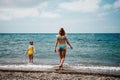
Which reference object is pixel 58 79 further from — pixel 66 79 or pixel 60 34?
pixel 60 34

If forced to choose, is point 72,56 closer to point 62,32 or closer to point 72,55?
point 72,55

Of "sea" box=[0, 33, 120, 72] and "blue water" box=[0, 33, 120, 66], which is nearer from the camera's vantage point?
"sea" box=[0, 33, 120, 72]

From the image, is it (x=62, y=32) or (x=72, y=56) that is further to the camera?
(x=72, y=56)

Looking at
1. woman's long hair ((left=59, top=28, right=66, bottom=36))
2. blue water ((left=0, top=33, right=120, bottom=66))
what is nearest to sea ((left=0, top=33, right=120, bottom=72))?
blue water ((left=0, top=33, right=120, bottom=66))

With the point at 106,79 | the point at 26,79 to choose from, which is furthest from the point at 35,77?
the point at 106,79

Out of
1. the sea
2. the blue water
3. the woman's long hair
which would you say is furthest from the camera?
the blue water

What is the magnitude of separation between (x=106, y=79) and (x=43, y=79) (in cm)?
260

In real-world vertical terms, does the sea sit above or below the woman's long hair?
below

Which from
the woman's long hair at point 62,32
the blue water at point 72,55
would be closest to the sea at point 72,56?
the blue water at point 72,55

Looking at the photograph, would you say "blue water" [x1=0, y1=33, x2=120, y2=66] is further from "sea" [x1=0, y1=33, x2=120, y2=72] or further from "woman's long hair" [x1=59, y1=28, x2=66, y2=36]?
"woman's long hair" [x1=59, y1=28, x2=66, y2=36]

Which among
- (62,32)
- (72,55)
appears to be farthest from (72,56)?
(62,32)

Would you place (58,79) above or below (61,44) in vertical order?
below

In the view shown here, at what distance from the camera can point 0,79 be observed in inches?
273

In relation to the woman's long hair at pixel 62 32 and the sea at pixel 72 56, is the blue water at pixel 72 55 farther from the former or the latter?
A: the woman's long hair at pixel 62 32
